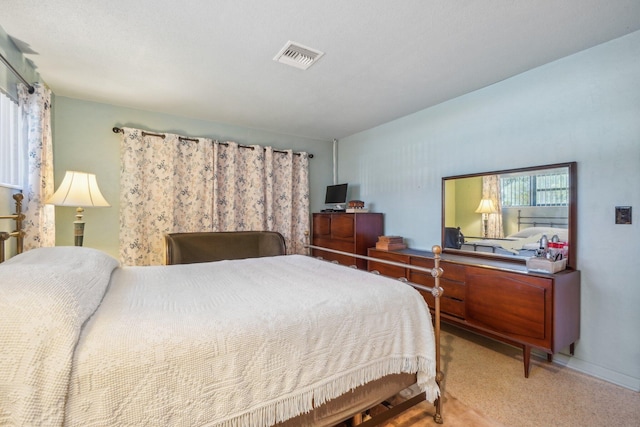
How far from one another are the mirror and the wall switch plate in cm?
24

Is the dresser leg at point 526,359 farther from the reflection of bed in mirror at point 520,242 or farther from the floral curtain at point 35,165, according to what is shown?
the floral curtain at point 35,165

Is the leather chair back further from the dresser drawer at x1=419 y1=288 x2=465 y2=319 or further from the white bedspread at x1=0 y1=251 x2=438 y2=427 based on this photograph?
the dresser drawer at x1=419 y1=288 x2=465 y2=319

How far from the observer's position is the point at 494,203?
269cm

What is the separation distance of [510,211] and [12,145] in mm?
4243

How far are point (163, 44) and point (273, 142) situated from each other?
2332 millimetres

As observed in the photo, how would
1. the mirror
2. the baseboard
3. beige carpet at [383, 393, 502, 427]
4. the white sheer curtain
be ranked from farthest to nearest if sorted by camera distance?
the white sheer curtain, the mirror, the baseboard, beige carpet at [383, 393, 502, 427]

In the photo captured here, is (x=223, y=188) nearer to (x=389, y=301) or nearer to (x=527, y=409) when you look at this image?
(x=389, y=301)

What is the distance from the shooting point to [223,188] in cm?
387

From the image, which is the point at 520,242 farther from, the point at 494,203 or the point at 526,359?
the point at 526,359

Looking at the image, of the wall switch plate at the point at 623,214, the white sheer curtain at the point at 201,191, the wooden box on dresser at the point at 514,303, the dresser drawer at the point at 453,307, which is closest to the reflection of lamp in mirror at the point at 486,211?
the wooden box on dresser at the point at 514,303

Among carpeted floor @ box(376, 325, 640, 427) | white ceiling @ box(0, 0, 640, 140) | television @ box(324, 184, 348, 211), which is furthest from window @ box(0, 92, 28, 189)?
television @ box(324, 184, 348, 211)

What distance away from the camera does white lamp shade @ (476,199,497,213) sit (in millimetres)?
2703

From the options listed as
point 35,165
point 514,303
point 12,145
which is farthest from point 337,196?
point 12,145

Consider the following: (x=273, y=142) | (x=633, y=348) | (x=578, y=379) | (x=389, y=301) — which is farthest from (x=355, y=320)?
(x=273, y=142)
